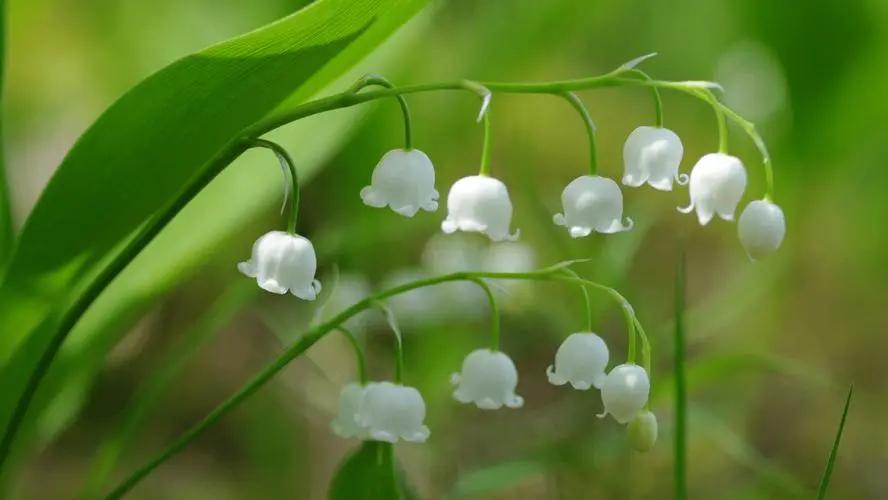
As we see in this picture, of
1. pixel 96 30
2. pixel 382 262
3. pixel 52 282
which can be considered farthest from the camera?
pixel 96 30

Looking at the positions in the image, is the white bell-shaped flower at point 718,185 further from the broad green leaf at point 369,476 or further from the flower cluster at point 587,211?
the broad green leaf at point 369,476

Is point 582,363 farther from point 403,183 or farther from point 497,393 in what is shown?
point 403,183

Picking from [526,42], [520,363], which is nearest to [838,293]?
[520,363]

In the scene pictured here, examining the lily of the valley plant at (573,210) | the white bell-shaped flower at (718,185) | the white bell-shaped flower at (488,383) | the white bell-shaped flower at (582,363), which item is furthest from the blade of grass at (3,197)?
the white bell-shaped flower at (718,185)

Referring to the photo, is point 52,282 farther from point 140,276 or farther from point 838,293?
point 838,293

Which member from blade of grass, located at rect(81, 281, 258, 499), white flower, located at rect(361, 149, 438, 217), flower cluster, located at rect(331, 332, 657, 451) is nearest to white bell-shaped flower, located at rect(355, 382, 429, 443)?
flower cluster, located at rect(331, 332, 657, 451)
